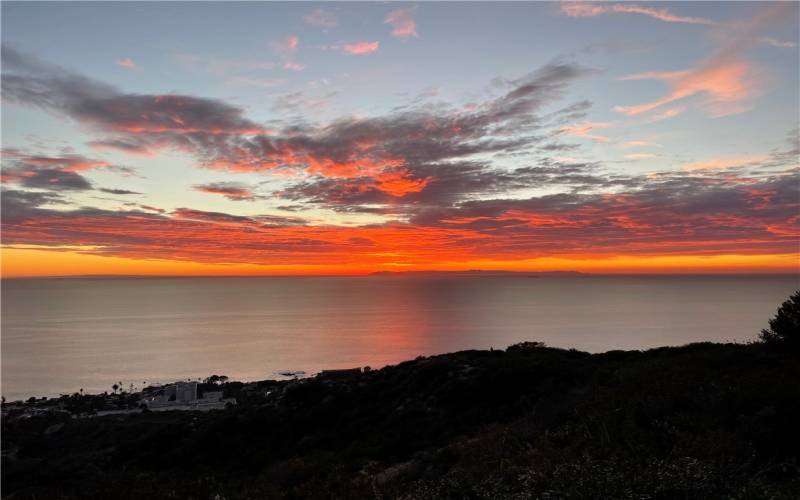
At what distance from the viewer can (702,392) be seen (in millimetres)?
11094

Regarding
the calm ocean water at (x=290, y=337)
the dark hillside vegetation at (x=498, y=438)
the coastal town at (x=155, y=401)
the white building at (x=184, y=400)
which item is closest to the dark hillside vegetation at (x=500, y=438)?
the dark hillside vegetation at (x=498, y=438)

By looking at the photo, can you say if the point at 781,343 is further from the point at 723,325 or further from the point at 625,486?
the point at 723,325

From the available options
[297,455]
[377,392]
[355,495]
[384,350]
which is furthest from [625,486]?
[384,350]

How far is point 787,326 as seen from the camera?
1988cm

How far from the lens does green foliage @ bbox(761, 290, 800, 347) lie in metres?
19.4

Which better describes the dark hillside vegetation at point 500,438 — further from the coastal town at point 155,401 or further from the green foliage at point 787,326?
the coastal town at point 155,401

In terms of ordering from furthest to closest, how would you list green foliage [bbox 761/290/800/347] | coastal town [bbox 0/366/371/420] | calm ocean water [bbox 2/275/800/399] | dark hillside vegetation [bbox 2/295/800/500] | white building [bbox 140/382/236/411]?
1. calm ocean water [bbox 2/275/800/399]
2. white building [bbox 140/382/236/411]
3. coastal town [bbox 0/366/371/420]
4. green foliage [bbox 761/290/800/347]
5. dark hillside vegetation [bbox 2/295/800/500]

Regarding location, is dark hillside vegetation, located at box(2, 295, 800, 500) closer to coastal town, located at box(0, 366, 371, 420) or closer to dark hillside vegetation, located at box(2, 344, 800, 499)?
dark hillside vegetation, located at box(2, 344, 800, 499)

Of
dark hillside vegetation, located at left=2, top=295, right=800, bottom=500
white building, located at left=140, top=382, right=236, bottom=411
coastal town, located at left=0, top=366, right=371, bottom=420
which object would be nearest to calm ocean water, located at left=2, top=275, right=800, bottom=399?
coastal town, located at left=0, top=366, right=371, bottom=420

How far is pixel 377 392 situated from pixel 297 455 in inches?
403

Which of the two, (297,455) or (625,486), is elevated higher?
(625,486)

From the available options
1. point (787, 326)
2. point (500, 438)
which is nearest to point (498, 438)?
point (500, 438)

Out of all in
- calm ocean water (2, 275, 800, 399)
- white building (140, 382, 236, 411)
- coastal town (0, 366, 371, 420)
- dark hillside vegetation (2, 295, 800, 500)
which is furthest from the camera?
Result: calm ocean water (2, 275, 800, 399)

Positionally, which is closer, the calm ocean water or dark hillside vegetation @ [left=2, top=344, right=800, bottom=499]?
dark hillside vegetation @ [left=2, top=344, right=800, bottom=499]
